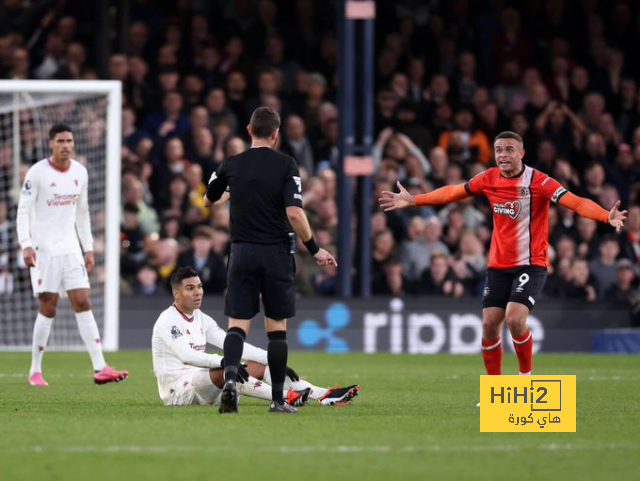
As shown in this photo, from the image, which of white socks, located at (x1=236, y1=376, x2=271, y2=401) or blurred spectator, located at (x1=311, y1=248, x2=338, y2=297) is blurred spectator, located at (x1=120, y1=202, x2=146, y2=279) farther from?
white socks, located at (x1=236, y1=376, x2=271, y2=401)

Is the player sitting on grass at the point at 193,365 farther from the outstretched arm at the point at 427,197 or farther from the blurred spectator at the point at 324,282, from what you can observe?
the blurred spectator at the point at 324,282

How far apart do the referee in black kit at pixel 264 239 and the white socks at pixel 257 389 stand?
0.43 meters

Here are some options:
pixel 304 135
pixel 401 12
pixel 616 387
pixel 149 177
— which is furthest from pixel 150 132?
pixel 616 387

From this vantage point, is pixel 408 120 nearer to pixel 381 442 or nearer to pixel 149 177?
pixel 149 177

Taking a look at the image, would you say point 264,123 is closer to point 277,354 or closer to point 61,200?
point 277,354

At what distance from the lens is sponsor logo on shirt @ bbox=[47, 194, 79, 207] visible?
1172 cm

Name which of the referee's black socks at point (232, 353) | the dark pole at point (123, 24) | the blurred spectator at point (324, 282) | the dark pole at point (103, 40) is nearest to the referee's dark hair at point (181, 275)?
the referee's black socks at point (232, 353)

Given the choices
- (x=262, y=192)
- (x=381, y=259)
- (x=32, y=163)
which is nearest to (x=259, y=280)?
(x=262, y=192)

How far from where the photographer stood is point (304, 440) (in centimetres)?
734

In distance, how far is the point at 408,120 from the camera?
63.9ft

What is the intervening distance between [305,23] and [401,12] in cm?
177

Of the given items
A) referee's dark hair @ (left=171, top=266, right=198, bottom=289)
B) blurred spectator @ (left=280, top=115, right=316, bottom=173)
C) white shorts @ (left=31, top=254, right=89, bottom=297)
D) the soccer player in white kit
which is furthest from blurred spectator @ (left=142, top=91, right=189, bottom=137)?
referee's dark hair @ (left=171, top=266, right=198, bottom=289)

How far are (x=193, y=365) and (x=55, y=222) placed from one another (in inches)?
128

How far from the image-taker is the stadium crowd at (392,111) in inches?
703
